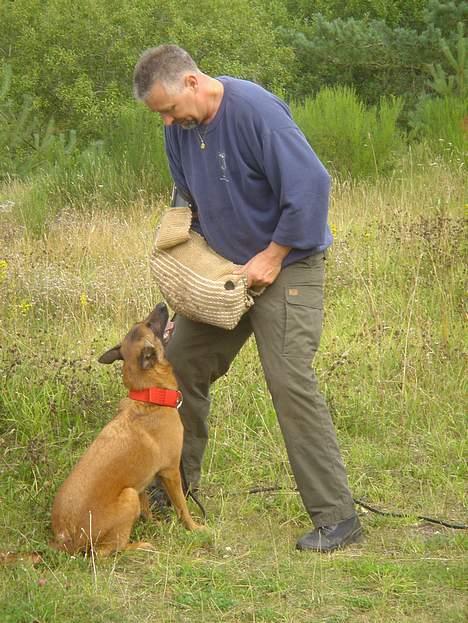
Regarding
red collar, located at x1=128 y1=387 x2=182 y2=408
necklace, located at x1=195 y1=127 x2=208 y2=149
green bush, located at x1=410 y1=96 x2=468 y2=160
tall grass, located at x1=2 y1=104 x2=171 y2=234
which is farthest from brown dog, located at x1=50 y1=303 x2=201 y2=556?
green bush, located at x1=410 y1=96 x2=468 y2=160

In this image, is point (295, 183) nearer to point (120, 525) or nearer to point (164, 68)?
point (164, 68)

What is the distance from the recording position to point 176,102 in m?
4.91

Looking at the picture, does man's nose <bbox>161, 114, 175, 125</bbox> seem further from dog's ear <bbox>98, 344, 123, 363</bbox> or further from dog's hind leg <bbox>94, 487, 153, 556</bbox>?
dog's hind leg <bbox>94, 487, 153, 556</bbox>

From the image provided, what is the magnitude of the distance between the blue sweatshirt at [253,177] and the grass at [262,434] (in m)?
1.45

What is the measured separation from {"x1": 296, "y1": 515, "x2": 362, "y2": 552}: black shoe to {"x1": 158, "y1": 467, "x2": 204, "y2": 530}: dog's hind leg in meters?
0.56

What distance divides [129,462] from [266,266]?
1144mm

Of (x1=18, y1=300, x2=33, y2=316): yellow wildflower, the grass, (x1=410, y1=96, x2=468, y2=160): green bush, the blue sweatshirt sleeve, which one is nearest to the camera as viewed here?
the grass

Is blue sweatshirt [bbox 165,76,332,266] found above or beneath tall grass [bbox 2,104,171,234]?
above

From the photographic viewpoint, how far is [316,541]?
5207 mm

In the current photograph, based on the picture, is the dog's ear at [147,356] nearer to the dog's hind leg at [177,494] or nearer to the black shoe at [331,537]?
the dog's hind leg at [177,494]

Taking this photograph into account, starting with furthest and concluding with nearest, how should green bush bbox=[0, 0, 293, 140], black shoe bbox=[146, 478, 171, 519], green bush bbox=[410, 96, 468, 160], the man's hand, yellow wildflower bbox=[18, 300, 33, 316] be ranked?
green bush bbox=[0, 0, 293, 140], green bush bbox=[410, 96, 468, 160], yellow wildflower bbox=[18, 300, 33, 316], black shoe bbox=[146, 478, 171, 519], the man's hand

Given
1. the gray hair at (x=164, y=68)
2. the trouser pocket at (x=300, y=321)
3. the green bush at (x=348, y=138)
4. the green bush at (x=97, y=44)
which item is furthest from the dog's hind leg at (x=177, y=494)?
the green bush at (x=97, y=44)

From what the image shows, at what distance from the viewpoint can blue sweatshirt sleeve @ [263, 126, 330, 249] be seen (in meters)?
4.82

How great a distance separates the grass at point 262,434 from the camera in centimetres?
464
